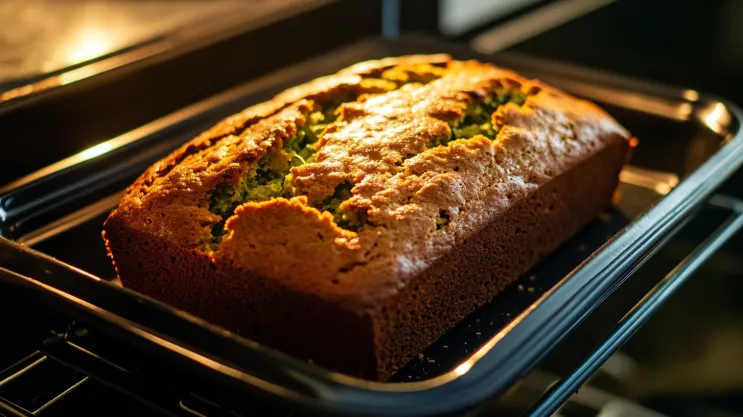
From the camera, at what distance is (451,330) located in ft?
3.21

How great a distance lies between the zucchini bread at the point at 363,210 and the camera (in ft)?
2.72

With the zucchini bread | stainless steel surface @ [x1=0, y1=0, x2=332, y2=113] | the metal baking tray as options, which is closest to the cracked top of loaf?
the zucchini bread

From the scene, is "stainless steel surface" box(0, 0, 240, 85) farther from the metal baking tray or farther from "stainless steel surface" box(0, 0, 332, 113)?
the metal baking tray

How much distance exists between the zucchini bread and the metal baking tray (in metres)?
0.08

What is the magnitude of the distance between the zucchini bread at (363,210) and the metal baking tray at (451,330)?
0.25 ft

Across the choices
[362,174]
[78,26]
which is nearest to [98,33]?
[78,26]

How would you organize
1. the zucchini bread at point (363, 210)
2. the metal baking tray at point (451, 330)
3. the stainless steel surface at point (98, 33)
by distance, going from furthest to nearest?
the stainless steel surface at point (98, 33)
the zucchini bread at point (363, 210)
the metal baking tray at point (451, 330)

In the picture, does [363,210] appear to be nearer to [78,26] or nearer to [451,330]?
[451,330]

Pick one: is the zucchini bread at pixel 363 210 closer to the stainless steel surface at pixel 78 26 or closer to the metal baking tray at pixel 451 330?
the metal baking tray at pixel 451 330

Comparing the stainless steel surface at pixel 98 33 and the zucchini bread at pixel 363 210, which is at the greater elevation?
the stainless steel surface at pixel 98 33

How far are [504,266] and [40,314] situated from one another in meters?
0.61

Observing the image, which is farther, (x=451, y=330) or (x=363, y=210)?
(x=451, y=330)

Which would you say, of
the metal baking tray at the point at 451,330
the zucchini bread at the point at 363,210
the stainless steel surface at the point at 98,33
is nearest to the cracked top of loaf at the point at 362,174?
the zucchini bread at the point at 363,210

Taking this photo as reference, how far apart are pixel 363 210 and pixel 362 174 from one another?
0.21 ft
